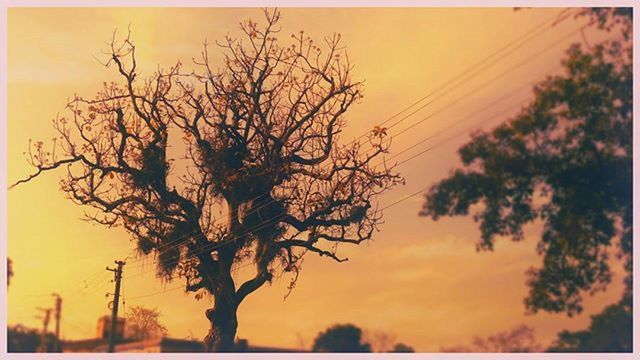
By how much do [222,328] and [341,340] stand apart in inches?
219

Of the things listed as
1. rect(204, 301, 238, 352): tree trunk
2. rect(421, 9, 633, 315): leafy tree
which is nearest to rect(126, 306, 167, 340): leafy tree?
rect(204, 301, 238, 352): tree trunk

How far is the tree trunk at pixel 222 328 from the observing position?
29.2m

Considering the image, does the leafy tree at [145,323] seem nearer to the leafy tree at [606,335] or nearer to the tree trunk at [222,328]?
the tree trunk at [222,328]

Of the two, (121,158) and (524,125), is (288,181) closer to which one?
(121,158)

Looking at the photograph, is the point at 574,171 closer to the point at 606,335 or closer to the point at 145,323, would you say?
the point at 606,335

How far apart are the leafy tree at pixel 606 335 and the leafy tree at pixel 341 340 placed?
Result: 813 cm

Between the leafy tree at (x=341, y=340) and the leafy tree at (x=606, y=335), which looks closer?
the leafy tree at (x=606, y=335)

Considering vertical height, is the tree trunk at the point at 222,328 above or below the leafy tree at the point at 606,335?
above

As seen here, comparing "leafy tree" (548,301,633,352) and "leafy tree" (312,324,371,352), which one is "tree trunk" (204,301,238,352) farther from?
"leafy tree" (548,301,633,352)

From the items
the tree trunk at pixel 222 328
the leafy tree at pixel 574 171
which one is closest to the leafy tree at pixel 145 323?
the tree trunk at pixel 222 328

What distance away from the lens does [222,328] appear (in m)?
29.9

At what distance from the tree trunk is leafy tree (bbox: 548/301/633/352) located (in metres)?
12.6

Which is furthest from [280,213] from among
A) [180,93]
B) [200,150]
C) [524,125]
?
[524,125]

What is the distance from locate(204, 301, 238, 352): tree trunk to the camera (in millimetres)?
29250
